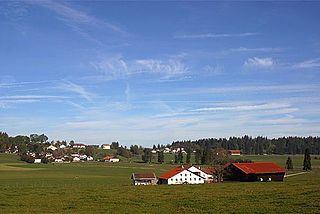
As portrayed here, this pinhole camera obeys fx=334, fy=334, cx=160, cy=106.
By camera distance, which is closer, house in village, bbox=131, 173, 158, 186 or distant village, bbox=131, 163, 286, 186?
Result: distant village, bbox=131, 163, 286, 186

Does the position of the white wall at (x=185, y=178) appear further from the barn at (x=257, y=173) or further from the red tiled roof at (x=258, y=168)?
the red tiled roof at (x=258, y=168)

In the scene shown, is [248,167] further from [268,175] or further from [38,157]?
[38,157]

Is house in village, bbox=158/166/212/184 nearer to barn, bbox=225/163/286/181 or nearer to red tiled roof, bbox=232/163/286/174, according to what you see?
barn, bbox=225/163/286/181

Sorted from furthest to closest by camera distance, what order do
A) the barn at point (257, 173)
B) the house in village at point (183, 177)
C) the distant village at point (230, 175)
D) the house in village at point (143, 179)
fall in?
the house in village at point (183, 177) → the house in village at point (143, 179) → the distant village at point (230, 175) → the barn at point (257, 173)

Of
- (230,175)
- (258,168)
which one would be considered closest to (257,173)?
(258,168)

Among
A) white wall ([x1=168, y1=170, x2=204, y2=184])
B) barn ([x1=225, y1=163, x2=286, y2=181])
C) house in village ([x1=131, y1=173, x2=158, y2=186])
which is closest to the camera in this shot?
barn ([x1=225, y1=163, x2=286, y2=181])

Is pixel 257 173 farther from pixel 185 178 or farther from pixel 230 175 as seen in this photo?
pixel 185 178

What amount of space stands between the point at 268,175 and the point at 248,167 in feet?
15.5

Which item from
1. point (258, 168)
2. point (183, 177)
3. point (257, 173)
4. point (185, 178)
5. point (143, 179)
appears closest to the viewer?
point (257, 173)

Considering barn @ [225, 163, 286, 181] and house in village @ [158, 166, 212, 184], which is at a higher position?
barn @ [225, 163, 286, 181]

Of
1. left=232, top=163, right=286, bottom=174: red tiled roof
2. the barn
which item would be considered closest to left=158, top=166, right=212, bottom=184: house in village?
the barn

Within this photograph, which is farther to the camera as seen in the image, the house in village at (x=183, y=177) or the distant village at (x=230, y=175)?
the house in village at (x=183, y=177)

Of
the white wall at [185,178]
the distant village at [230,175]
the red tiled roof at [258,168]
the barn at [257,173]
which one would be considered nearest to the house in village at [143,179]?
the distant village at [230,175]

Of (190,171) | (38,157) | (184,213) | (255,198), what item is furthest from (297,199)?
(38,157)
